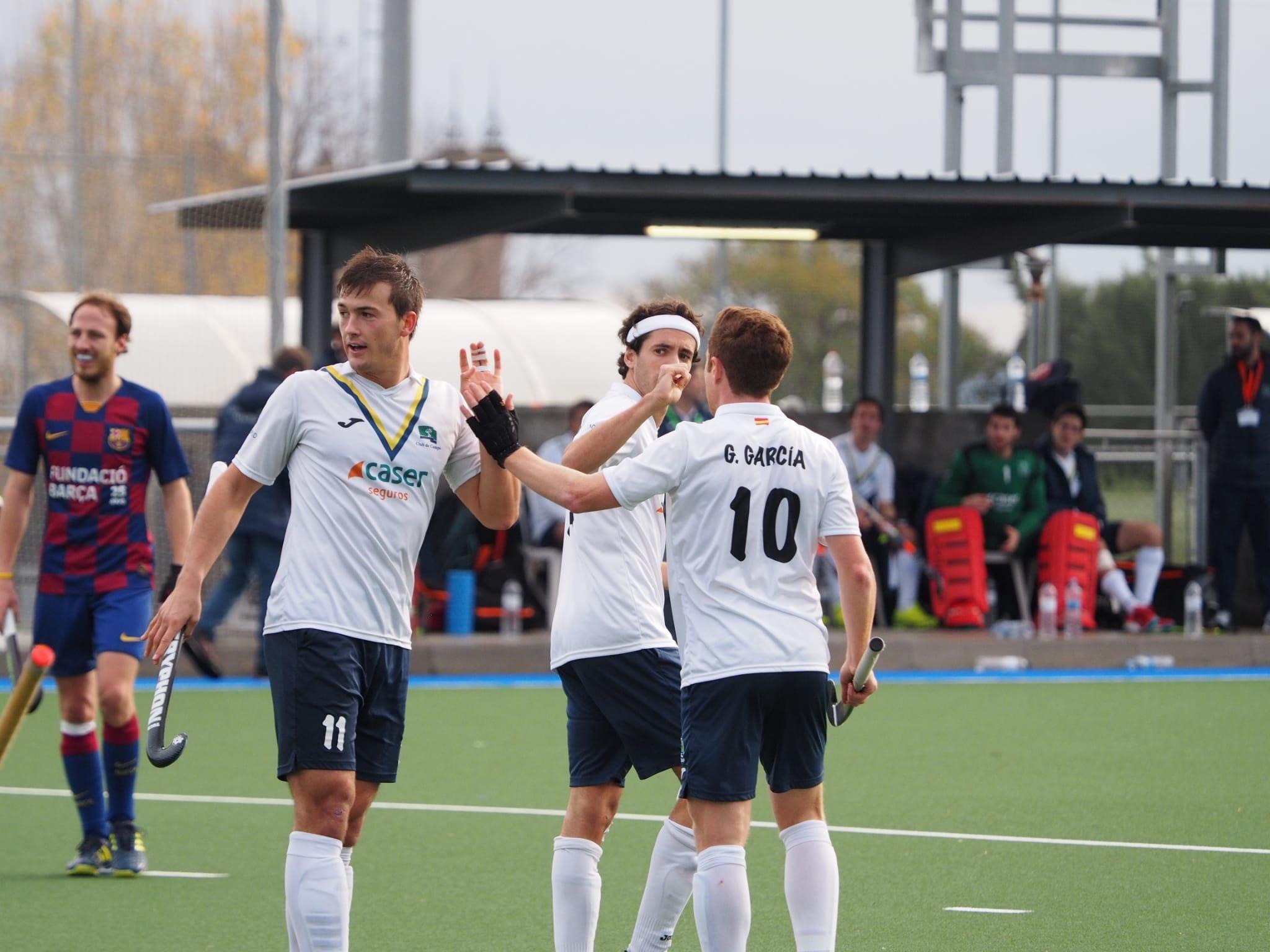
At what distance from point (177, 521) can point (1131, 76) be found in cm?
1295

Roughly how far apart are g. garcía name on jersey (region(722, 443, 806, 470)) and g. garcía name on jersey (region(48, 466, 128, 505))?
10.9 ft

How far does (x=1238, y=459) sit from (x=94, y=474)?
38.0 feet

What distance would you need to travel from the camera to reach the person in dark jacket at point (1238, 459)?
16453mm

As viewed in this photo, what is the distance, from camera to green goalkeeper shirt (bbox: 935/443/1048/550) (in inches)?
619

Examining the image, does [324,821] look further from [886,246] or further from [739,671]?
[886,246]

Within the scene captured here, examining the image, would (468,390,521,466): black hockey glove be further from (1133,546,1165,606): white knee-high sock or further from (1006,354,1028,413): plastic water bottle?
(1006,354,1028,413): plastic water bottle

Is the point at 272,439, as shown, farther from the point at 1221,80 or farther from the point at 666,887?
the point at 1221,80

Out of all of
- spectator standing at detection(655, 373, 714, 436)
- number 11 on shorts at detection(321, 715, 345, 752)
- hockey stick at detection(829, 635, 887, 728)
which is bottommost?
number 11 on shorts at detection(321, 715, 345, 752)

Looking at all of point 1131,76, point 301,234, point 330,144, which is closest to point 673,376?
point 301,234

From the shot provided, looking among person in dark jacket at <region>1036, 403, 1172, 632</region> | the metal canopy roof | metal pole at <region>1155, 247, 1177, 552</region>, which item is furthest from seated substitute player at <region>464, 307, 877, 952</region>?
metal pole at <region>1155, 247, 1177, 552</region>

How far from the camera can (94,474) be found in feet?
24.9

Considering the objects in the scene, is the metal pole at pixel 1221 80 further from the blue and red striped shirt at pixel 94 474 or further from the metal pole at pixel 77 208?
the blue and red striped shirt at pixel 94 474

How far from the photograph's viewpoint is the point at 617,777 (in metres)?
5.80

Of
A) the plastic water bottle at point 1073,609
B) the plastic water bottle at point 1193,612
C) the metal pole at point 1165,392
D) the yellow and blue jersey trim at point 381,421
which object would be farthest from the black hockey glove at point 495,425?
the metal pole at point 1165,392
